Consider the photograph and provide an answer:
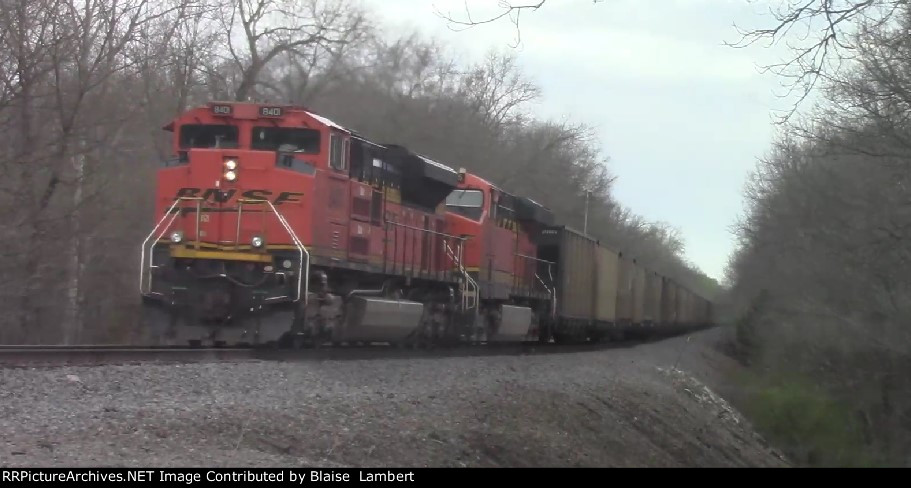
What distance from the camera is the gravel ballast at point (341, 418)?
7.72 meters

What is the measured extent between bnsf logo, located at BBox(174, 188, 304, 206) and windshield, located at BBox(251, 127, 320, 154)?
2.66 feet

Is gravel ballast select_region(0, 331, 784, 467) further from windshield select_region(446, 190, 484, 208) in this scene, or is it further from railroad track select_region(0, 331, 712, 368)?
windshield select_region(446, 190, 484, 208)

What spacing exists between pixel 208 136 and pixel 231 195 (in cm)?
123

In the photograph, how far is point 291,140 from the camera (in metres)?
15.1

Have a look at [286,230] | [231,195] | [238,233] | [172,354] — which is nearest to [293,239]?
[286,230]

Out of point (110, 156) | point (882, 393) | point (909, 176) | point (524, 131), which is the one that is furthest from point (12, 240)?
point (524, 131)

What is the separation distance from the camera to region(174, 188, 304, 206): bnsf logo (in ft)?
47.8

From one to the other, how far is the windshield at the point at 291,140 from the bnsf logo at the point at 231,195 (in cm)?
81

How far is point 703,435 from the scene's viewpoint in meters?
17.3

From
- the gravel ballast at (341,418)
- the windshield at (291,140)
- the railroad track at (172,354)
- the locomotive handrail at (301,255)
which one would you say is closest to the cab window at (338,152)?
the windshield at (291,140)

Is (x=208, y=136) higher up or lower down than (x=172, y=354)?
higher up
